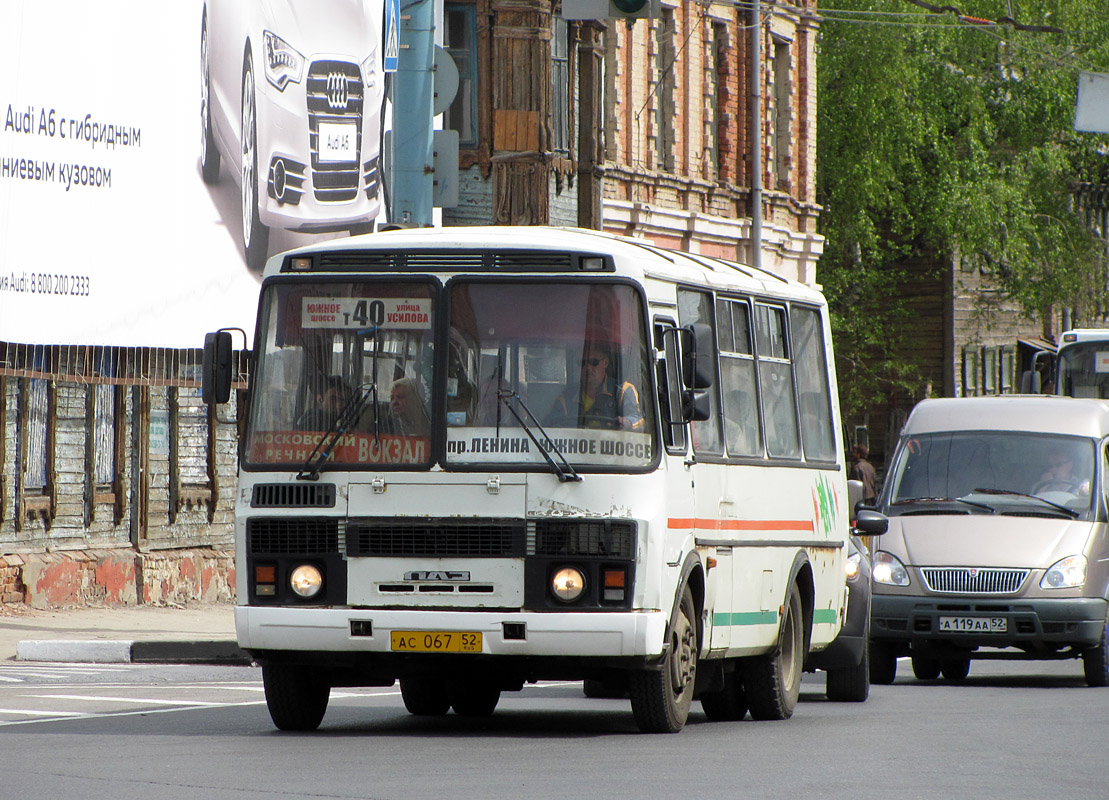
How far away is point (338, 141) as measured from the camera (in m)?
27.8

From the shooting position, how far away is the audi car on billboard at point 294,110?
83.6 ft

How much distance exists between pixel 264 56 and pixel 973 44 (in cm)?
3001

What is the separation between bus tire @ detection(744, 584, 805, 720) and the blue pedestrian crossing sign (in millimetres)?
15149

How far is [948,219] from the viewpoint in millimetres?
51312

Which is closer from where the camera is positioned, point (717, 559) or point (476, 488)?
point (476, 488)

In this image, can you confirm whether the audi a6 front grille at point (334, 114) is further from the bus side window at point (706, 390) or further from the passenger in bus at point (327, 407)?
the passenger in bus at point (327, 407)

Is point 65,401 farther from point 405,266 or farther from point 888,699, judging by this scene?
point 405,266

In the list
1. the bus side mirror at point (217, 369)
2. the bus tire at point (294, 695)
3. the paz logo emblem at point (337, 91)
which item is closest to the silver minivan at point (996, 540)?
the bus tire at point (294, 695)

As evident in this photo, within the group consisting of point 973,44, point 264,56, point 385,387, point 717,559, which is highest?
point 973,44

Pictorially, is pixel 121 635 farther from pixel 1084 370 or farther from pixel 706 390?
pixel 1084 370

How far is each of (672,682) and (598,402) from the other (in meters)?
1.51

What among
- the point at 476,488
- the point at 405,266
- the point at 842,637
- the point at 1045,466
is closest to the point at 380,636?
the point at 476,488

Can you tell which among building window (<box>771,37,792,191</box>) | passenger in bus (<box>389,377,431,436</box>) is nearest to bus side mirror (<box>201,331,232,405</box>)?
passenger in bus (<box>389,377,431,436</box>)

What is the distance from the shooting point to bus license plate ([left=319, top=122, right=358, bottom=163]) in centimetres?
2750
